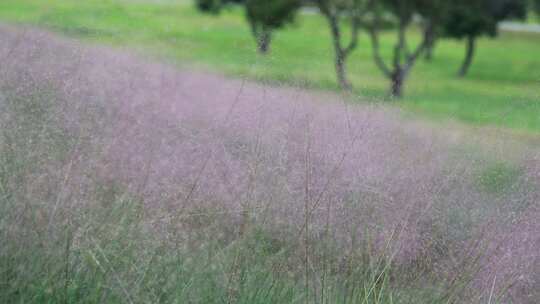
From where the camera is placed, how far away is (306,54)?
11.4 feet

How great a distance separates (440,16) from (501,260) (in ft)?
70.4

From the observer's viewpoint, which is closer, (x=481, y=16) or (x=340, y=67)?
(x=340, y=67)

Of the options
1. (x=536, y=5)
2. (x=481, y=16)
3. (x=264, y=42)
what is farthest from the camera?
(x=536, y=5)

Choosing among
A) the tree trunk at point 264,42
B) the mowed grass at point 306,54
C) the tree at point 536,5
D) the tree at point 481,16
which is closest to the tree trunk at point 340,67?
the mowed grass at point 306,54

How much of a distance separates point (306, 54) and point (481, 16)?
27914 mm

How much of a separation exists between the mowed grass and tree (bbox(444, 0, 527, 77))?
5.73ft

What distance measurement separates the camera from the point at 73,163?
265 centimetres

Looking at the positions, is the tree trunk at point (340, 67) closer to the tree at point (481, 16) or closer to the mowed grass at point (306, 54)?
the mowed grass at point (306, 54)

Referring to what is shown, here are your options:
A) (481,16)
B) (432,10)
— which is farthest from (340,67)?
(481,16)

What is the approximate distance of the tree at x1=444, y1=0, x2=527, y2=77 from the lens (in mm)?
29336

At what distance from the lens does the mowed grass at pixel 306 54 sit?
9.55 ft

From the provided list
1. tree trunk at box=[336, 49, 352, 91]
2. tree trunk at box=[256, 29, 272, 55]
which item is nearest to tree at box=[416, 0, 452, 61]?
tree trunk at box=[336, 49, 352, 91]

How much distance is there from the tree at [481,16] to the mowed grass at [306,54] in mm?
1746

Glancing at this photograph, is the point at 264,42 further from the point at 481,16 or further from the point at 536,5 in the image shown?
the point at 536,5
